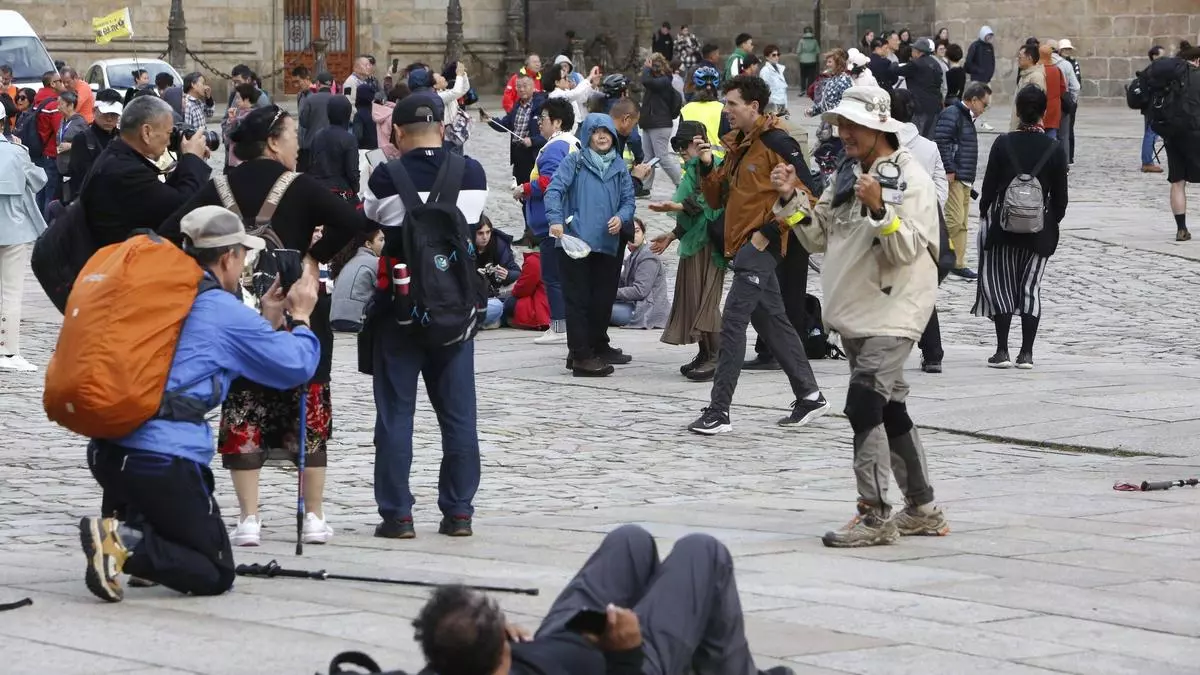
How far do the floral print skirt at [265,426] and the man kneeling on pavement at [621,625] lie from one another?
8.63ft

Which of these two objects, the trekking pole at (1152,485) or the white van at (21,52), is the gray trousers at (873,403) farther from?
the white van at (21,52)

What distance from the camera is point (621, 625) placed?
513cm

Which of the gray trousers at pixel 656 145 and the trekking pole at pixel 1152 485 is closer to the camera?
the trekking pole at pixel 1152 485

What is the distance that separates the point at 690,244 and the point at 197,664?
299 inches

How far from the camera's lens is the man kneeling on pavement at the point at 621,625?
4645 millimetres

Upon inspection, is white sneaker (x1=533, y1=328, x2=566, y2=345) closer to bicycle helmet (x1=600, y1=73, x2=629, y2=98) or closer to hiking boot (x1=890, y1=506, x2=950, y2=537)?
bicycle helmet (x1=600, y1=73, x2=629, y2=98)

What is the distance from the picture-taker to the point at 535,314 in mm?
15750

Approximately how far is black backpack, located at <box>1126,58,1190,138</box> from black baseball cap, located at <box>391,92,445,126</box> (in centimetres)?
1326

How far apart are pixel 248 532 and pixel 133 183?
1.89 m

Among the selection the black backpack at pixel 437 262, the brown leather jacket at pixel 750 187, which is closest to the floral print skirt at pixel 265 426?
the black backpack at pixel 437 262

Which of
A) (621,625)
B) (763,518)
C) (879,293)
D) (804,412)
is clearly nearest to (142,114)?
(763,518)

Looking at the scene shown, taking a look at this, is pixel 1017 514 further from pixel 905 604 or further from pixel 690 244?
pixel 690 244

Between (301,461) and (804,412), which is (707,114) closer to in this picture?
(804,412)

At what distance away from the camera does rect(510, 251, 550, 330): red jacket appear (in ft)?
51.3
